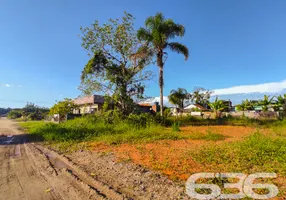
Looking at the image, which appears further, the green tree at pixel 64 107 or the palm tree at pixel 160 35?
the green tree at pixel 64 107

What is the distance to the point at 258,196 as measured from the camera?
9.71ft

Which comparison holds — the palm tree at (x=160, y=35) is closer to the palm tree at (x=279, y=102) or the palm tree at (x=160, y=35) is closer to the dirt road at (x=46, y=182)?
the dirt road at (x=46, y=182)

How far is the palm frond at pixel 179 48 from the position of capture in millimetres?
17172

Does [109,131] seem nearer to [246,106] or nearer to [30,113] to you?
[246,106]

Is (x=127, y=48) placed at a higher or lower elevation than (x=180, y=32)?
lower

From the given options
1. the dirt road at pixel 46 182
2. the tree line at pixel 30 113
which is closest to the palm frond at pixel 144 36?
the dirt road at pixel 46 182

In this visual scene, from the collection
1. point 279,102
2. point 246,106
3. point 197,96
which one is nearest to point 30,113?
point 197,96

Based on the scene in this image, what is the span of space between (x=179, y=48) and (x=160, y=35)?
228 centimetres

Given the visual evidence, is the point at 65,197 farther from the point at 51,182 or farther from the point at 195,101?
the point at 195,101

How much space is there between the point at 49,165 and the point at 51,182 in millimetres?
1350

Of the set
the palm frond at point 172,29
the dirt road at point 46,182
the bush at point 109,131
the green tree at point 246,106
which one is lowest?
the dirt road at point 46,182

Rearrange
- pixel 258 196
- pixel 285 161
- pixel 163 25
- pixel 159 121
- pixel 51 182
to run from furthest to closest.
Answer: pixel 163 25, pixel 159 121, pixel 285 161, pixel 51 182, pixel 258 196

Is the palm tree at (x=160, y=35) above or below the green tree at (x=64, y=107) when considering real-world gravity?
above

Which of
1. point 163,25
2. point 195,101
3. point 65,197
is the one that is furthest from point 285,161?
point 195,101
